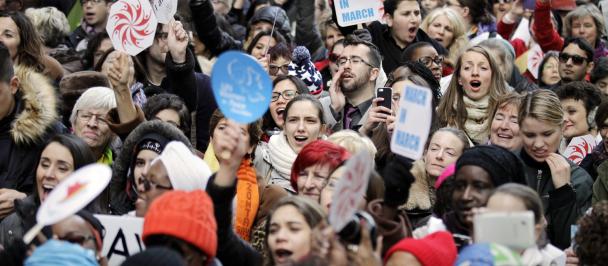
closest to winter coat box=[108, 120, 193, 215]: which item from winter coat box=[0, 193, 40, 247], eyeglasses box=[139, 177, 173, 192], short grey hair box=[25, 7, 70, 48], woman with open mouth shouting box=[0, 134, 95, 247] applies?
woman with open mouth shouting box=[0, 134, 95, 247]

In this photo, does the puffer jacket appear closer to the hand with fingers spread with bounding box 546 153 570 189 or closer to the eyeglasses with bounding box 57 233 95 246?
the hand with fingers spread with bounding box 546 153 570 189

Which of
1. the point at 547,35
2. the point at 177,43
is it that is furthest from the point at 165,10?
the point at 547,35

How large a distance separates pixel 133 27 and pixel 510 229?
4.81 meters

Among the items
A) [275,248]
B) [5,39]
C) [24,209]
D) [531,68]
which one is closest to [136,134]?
[24,209]

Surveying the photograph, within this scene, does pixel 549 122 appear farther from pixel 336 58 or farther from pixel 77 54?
pixel 77 54

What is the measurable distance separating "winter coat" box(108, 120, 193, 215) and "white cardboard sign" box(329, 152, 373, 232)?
1996mm

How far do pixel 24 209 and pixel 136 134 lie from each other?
30.5 inches

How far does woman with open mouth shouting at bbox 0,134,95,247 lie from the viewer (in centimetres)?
756

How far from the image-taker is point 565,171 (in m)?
8.45

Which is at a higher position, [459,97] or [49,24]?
[459,97]

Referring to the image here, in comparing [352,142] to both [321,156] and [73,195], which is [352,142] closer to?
[321,156]

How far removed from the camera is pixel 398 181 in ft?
21.2

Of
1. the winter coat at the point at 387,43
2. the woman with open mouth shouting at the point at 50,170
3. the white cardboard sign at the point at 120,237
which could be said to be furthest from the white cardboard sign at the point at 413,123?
the winter coat at the point at 387,43

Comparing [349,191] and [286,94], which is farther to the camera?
[286,94]
